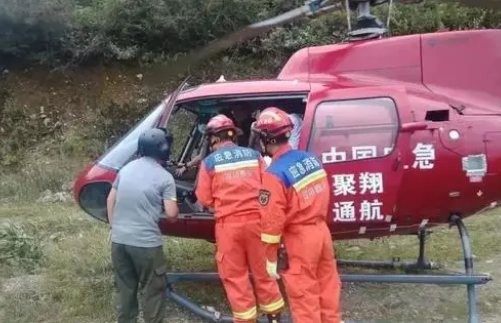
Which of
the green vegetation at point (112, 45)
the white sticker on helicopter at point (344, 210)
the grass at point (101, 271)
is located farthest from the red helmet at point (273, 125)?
the green vegetation at point (112, 45)

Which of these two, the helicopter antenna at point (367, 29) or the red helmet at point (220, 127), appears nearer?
the red helmet at point (220, 127)

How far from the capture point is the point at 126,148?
250 inches

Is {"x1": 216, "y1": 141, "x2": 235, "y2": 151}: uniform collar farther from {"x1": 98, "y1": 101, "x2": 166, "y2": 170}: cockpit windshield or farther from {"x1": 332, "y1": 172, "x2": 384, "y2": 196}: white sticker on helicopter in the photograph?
{"x1": 98, "y1": 101, "x2": 166, "y2": 170}: cockpit windshield

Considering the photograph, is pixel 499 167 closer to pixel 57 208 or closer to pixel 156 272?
pixel 156 272

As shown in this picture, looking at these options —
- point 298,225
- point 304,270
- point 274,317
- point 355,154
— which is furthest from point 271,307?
point 355,154

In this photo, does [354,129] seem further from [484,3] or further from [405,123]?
[484,3]

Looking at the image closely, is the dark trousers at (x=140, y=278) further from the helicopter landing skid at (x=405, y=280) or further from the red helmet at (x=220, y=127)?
the red helmet at (x=220, y=127)

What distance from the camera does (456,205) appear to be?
5.96 metres

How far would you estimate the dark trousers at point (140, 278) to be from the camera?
5.34 meters

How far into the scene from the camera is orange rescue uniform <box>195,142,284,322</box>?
17.3ft

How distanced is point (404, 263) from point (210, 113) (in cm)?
275

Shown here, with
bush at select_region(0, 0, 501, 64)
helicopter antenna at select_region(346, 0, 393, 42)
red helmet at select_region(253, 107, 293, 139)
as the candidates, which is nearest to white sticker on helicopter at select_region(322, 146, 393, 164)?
red helmet at select_region(253, 107, 293, 139)

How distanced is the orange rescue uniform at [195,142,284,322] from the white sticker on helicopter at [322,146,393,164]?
2.27 feet

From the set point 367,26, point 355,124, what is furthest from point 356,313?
point 367,26
